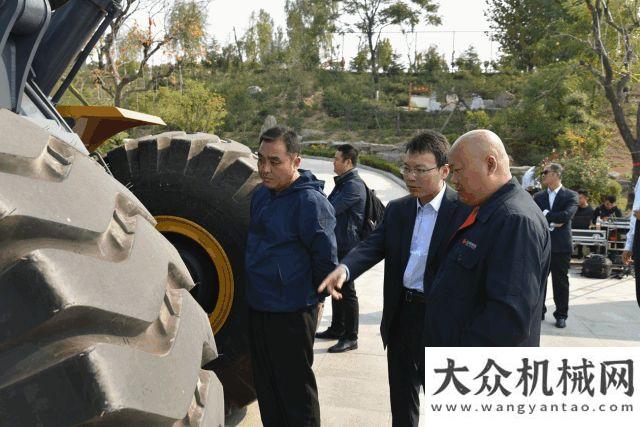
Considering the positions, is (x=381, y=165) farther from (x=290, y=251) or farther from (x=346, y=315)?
(x=290, y=251)

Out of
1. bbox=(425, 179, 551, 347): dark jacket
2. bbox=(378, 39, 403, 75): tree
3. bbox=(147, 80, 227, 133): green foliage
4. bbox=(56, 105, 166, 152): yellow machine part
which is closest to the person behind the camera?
bbox=(425, 179, 551, 347): dark jacket

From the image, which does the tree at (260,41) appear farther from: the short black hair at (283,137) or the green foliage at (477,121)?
the short black hair at (283,137)

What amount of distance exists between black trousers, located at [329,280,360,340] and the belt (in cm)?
202

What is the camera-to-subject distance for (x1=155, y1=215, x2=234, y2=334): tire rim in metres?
3.42

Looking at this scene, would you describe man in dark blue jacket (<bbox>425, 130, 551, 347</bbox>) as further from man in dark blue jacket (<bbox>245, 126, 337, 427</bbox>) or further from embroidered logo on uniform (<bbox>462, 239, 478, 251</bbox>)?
man in dark blue jacket (<bbox>245, 126, 337, 427</bbox>)

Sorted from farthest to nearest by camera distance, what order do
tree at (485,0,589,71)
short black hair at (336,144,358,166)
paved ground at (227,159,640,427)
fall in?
1. tree at (485,0,589,71)
2. short black hair at (336,144,358,166)
3. paved ground at (227,159,640,427)

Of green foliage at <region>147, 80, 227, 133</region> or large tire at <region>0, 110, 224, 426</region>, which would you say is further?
green foliage at <region>147, 80, 227, 133</region>

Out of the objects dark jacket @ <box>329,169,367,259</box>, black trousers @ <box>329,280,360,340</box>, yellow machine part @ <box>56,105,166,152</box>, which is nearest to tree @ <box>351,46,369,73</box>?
dark jacket @ <box>329,169,367,259</box>

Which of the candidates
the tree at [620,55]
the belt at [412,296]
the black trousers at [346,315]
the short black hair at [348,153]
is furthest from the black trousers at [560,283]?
the tree at [620,55]

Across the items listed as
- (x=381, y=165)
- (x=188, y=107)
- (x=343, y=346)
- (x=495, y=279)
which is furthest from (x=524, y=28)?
(x=495, y=279)

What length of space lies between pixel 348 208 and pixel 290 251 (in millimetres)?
2486

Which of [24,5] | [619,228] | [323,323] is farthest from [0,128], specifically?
[619,228]

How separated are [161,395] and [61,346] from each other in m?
0.23

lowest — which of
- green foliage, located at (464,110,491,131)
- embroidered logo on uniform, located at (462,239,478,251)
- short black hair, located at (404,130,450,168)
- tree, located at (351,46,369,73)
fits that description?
green foliage, located at (464,110,491,131)
